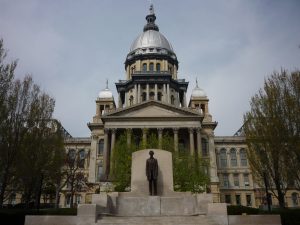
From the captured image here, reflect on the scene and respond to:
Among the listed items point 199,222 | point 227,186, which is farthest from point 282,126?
point 227,186

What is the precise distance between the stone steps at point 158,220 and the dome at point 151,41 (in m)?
68.5

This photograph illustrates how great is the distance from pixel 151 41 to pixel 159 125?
110 ft

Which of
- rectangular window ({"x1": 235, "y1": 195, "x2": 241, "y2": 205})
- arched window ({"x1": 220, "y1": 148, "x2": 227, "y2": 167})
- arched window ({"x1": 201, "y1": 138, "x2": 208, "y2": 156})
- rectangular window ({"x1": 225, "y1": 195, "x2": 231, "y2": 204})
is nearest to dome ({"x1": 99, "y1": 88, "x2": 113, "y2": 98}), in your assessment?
arched window ({"x1": 201, "y1": 138, "x2": 208, "y2": 156})

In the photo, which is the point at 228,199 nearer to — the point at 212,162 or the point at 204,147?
the point at 212,162

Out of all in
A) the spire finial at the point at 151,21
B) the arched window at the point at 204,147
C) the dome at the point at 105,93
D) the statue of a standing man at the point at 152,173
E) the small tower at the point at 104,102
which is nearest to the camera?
the statue of a standing man at the point at 152,173

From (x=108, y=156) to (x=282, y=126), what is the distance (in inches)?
1383

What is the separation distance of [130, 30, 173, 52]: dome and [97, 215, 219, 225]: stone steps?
68490 mm

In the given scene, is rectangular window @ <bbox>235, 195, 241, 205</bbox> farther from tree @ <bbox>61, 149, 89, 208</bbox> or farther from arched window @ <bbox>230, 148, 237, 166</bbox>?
tree @ <bbox>61, 149, 89, 208</bbox>

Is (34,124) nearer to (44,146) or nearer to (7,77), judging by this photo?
(44,146)

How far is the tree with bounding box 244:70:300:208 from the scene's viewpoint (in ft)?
76.7

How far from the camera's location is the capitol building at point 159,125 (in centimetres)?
5506

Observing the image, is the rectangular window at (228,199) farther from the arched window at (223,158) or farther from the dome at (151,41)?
the dome at (151,41)

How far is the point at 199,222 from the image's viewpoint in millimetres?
13891

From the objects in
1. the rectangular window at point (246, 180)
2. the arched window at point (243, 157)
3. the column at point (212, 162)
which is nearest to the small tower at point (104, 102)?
the column at point (212, 162)
